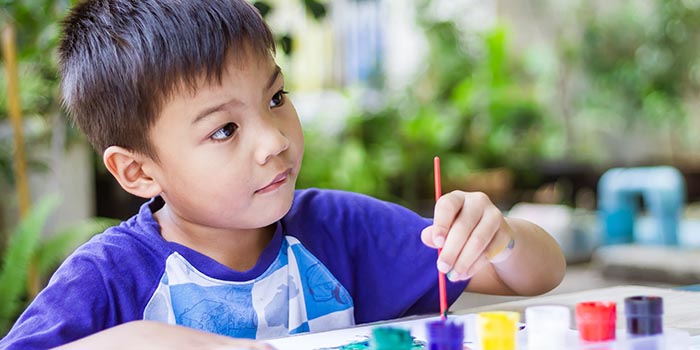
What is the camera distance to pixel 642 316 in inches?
28.4

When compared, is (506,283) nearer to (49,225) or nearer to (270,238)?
(270,238)

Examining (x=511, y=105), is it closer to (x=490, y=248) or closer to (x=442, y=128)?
(x=442, y=128)

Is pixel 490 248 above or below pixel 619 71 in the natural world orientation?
below

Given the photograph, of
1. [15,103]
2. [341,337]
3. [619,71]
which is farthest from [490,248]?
[619,71]

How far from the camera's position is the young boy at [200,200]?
34.0 inches

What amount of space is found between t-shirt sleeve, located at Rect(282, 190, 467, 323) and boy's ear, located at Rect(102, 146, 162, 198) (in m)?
0.20

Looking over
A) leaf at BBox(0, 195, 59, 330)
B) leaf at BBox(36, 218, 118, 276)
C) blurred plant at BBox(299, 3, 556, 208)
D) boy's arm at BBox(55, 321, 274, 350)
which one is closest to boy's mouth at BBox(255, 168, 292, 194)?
boy's arm at BBox(55, 321, 274, 350)

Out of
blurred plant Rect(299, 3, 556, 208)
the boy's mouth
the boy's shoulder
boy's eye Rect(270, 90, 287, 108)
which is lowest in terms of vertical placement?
the boy's shoulder

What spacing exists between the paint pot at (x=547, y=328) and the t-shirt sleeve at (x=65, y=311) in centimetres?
41

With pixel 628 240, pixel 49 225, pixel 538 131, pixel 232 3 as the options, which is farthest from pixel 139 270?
pixel 538 131

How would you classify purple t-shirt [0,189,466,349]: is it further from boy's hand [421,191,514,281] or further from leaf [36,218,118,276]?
leaf [36,218,118,276]

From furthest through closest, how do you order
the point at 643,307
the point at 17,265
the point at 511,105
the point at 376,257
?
the point at 511,105
the point at 17,265
the point at 376,257
the point at 643,307

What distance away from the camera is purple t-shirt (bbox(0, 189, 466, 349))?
2.74 ft

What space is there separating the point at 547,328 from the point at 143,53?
49cm
